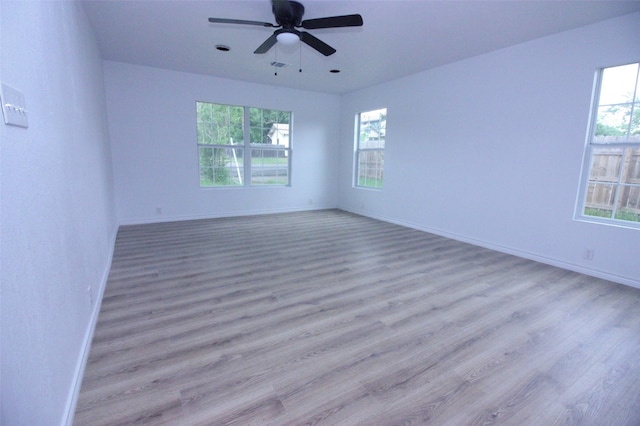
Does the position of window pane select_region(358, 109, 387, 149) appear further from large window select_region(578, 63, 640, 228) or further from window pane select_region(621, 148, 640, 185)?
window pane select_region(621, 148, 640, 185)

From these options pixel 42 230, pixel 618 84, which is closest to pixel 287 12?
pixel 42 230

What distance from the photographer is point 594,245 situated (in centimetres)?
329

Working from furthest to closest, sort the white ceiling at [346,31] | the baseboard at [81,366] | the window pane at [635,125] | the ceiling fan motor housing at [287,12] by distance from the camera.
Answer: the window pane at [635,125] → the white ceiling at [346,31] → the ceiling fan motor housing at [287,12] → the baseboard at [81,366]

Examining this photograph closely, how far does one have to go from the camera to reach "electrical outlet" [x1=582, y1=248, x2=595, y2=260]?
10.9 feet

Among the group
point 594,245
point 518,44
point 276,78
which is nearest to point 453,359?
point 594,245

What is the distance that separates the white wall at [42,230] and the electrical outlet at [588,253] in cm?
462

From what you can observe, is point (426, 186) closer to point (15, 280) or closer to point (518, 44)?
point (518, 44)

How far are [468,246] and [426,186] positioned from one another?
128 centimetres

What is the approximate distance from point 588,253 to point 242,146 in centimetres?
566

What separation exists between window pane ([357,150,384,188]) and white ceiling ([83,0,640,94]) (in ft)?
5.58

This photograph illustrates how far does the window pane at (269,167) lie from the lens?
6.34 metres

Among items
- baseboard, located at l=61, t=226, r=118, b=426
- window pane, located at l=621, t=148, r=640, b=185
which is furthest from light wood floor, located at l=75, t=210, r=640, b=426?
window pane, located at l=621, t=148, r=640, b=185

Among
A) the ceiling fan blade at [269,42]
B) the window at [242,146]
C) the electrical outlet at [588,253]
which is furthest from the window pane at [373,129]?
the electrical outlet at [588,253]

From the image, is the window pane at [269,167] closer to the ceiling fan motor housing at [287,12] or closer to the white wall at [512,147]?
the white wall at [512,147]
